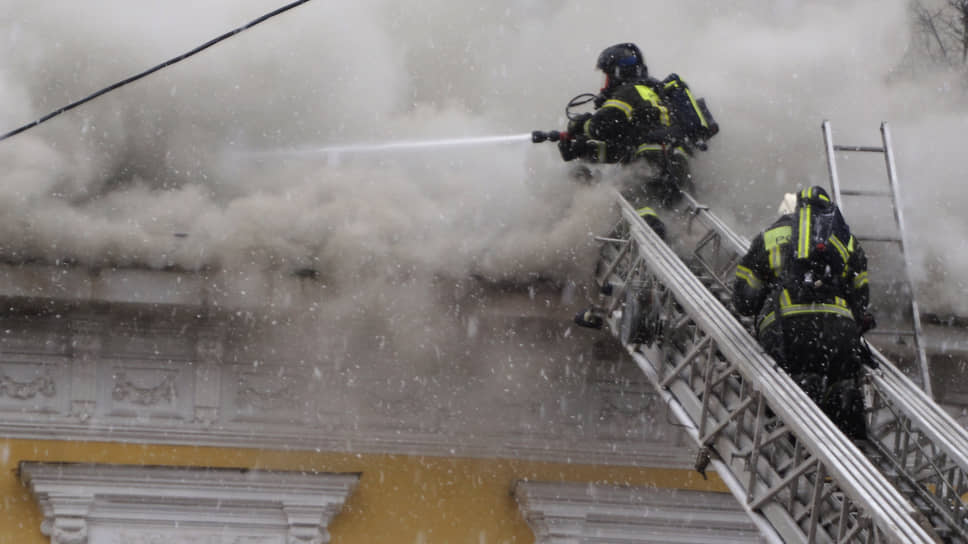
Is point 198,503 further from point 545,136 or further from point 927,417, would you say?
point 927,417

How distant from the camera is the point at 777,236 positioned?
595 cm

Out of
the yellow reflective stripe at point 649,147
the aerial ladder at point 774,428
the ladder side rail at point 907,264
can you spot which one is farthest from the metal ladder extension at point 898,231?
the yellow reflective stripe at point 649,147

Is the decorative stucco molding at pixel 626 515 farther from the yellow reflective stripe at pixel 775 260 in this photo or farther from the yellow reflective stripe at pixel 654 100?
the yellow reflective stripe at pixel 775 260

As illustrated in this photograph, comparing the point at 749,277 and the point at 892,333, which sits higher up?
the point at 892,333

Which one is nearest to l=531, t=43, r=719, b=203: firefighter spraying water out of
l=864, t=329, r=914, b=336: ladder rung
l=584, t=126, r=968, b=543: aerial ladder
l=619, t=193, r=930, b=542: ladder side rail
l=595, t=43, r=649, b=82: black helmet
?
l=595, t=43, r=649, b=82: black helmet

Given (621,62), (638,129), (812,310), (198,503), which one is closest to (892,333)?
(638,129)

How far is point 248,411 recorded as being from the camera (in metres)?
8.17

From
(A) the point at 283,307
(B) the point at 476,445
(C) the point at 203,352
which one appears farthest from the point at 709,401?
(C) the point at 203,352

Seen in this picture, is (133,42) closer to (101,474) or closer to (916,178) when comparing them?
(101,474)

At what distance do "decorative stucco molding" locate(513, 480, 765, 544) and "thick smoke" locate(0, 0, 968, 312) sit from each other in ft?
5.08

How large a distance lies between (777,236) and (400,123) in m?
4.09

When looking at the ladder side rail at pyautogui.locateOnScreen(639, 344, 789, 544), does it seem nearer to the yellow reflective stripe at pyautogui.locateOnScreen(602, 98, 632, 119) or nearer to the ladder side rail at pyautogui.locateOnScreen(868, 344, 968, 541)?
the ladder side rail at pyautogui.locateOnScreen(868, 344, 968, 541)

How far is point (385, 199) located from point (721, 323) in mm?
3059

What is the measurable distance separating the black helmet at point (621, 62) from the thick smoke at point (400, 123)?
30.9 inches
